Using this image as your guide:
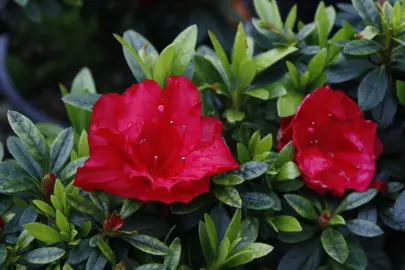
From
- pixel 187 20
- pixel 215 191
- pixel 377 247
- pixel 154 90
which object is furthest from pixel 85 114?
pixel 187 20

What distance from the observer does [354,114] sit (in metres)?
1.14

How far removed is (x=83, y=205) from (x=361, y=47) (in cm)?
56

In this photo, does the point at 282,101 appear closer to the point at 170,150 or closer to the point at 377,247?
the point at 170,150

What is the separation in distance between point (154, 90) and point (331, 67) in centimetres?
36

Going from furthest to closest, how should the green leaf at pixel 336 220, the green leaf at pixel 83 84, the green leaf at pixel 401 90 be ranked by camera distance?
the green leaf at pixel 83 84, the green leaf at pixel 401 90, the green leaf at pixel 336 220

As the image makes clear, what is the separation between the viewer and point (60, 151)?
43.0 inches

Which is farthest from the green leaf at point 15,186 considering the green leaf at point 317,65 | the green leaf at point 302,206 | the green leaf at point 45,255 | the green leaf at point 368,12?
the green leaf at point 368,12

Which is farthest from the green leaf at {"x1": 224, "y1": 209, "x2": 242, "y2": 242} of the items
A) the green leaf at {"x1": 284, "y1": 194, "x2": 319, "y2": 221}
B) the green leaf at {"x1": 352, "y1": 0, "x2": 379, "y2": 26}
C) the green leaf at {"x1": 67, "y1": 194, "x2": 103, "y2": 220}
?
the green leaf at {"x1": 352, "y1": 0, "x2": 379, "y2": 26}

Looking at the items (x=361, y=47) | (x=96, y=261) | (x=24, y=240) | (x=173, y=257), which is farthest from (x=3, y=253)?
(x=361, y=47)

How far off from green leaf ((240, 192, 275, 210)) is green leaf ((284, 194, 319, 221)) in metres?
0.04

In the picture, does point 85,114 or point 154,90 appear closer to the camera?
point 154,90

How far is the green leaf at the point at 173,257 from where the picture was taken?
98cm

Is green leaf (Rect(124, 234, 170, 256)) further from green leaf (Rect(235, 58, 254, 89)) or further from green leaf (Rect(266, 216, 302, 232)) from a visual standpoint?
green leaf (Rect(235, 58, 254, 89))

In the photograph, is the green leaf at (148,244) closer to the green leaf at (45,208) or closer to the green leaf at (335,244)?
the green leaf at (45,208)
